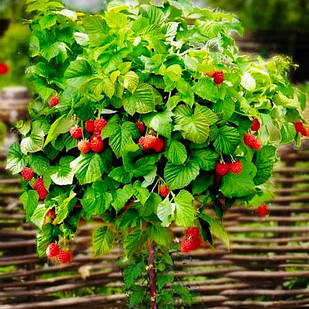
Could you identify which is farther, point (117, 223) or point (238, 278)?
point (238, 278)

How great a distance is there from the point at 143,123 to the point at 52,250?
1.37 feet

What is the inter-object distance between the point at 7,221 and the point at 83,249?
371 millimetres

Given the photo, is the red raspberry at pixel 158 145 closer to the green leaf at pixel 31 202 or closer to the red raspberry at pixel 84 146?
the red raspberry at pixel 84 146

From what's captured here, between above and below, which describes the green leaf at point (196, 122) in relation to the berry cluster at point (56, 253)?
above

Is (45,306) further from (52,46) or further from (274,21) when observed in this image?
(274,21)

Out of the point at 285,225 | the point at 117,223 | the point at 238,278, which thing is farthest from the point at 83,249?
the point at 117,223

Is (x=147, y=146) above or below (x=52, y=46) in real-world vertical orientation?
below

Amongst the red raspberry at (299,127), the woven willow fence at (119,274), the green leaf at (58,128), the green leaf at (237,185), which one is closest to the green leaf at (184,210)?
the green leaf at (237,185)

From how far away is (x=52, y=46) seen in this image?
163 centimetres

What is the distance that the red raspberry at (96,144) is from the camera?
1513 mm

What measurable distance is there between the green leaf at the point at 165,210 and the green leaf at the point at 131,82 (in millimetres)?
279

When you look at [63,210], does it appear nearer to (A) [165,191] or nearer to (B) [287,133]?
(A) [165,191]

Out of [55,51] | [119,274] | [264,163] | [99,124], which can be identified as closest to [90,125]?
[99,124]

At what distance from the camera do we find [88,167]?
1.52m
